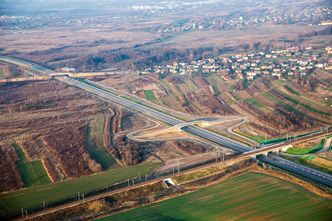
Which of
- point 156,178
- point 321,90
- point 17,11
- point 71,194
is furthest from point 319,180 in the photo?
point 17,11

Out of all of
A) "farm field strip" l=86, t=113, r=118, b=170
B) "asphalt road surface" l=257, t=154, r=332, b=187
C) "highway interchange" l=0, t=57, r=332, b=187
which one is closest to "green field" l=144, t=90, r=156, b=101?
"highway interchange" l=0, t=57, r=332, b=187

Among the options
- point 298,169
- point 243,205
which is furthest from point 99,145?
point 298,169

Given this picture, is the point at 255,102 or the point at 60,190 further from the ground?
the point at 255,102

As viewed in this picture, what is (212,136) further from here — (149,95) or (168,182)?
(149,95)

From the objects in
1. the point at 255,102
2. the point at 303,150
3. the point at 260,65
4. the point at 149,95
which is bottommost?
the point at 149,95

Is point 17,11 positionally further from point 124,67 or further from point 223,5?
point 124,67


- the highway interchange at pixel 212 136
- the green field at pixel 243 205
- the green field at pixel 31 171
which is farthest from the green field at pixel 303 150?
the green field at pixel 31 171

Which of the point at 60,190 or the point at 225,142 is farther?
the point at 225,142
